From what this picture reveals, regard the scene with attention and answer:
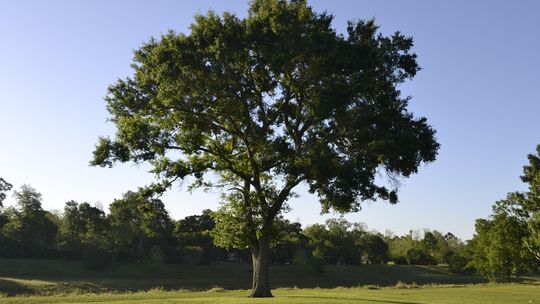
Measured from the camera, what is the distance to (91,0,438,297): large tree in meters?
28.6

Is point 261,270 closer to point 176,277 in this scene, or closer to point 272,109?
point 272,109

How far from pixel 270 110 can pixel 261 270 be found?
9.87m

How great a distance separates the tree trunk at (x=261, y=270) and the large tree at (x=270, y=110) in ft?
0.21

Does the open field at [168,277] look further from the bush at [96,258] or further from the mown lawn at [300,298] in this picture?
the mown lawn at [300,298]

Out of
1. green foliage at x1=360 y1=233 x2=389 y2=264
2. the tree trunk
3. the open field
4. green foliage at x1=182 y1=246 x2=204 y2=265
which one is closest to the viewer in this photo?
the tree trunk

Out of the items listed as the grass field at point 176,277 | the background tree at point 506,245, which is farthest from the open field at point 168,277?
the background tree at point 506,245

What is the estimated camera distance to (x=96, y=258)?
8744 centimetres

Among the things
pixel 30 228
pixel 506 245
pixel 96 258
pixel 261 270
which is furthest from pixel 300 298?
pixel 30 228

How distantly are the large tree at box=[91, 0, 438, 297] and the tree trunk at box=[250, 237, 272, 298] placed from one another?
7cm

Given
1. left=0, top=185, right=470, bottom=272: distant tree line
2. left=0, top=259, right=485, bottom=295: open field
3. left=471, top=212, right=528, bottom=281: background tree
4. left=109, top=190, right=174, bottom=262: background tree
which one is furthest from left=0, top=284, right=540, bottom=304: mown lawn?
left=109, top=190, right=174, bottom=262: background tree

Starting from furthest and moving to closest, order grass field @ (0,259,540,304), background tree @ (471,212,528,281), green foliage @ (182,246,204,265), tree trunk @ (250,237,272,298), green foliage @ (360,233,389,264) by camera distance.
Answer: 1. green foliage @ (360,233,389,264)
2. green foliage @ (182,246,204,265)
3. background tree @ (471,212,528,281)
4. grass field @ (0,259,540,304)
5. tree trunk @ (250,237,272,298)

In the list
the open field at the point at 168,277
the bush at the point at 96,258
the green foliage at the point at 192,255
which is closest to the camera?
the open field at the point at 168,277

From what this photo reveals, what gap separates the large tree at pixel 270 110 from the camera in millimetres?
28641

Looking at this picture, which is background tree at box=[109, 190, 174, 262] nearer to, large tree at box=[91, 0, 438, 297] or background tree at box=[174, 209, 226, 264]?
background tree at box=[174, 209, 226, 264]
